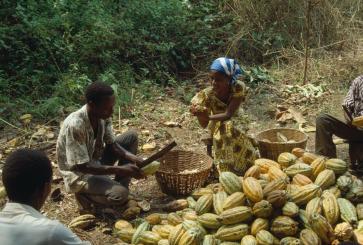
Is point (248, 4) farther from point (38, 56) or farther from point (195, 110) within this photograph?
point (195, 110)

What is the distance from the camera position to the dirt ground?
5.62 metres

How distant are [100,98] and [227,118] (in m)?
1.56

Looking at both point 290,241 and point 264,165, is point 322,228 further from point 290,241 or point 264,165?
point 264,165

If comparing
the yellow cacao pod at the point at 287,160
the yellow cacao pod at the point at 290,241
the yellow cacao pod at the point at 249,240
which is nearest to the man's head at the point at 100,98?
the yellow cacao pod at the point at 249,240

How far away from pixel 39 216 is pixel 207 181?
3.45m

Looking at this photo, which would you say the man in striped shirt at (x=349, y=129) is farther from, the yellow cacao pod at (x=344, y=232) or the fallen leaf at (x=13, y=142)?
the fallen leaf at (x=13, y=142)

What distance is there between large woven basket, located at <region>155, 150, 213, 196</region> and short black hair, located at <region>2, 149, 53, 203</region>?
2.85m

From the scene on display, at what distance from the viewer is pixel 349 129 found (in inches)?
235

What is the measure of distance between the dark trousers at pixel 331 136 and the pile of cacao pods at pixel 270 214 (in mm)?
1104

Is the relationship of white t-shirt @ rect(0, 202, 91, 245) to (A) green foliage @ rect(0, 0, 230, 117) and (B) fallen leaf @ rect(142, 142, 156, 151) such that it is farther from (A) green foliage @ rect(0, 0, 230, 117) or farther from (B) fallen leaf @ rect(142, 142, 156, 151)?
(A) green foliage @ rect(0, 0, 230, 117)

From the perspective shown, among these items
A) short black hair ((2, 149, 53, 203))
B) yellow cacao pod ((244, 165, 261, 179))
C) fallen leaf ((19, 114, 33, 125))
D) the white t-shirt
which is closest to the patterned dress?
yellow cacao pod ((244, 165, 261, 179))

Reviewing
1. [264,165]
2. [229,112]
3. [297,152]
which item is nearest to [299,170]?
[264,165]

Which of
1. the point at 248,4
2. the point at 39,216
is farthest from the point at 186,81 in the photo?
the point at 39,216

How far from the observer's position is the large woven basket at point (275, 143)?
5.82 m
